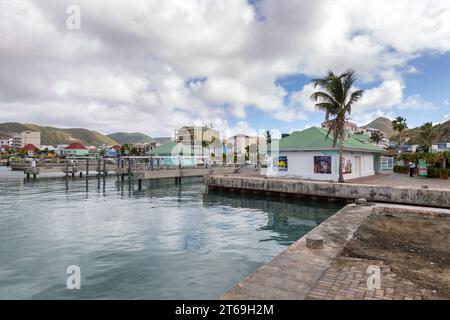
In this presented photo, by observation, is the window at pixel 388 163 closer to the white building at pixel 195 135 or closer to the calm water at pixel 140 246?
the calm water at pixel 140 246

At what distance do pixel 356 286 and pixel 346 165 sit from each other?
26.4m

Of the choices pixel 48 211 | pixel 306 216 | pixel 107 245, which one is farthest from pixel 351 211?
pixel 48 211

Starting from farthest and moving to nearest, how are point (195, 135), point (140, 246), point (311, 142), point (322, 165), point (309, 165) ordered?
point (195, 135) → point (311, 142) → point (309, 165) → point (322, 165) → point (140, 246)

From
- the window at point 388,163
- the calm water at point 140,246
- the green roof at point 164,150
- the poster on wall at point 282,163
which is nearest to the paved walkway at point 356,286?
the calm water at point 140,246

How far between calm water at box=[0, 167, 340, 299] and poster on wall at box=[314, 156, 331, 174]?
777 centimetres

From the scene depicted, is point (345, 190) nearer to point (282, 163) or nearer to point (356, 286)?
point (282, 163)

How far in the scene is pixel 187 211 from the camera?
21031mm

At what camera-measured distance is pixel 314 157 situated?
98.6 ft

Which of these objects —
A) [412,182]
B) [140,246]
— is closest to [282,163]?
[412,182]

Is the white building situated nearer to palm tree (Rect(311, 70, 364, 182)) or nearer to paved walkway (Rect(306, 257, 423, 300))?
palm tree (Rect(311, 70, 364, 182))

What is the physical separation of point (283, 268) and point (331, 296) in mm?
1492

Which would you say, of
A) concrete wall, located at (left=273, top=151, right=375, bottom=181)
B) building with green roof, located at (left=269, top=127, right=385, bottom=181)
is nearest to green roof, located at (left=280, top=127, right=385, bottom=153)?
building with green roof, located at (left=269, top=127, right=385, bottom=181)

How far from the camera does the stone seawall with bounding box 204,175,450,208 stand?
734 inches
